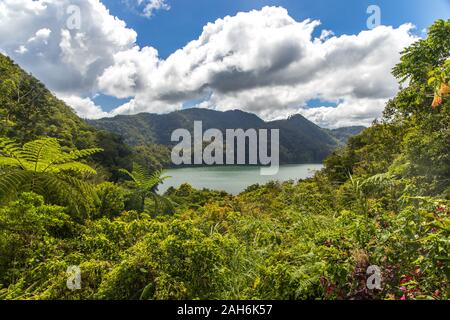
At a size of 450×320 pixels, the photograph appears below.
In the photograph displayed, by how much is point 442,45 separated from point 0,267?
7.66 m

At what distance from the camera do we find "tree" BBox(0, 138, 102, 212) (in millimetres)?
3439

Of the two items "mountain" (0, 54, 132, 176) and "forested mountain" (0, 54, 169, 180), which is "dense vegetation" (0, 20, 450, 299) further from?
"mountain" (0, 54, 132, 176)

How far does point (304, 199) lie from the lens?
6.61 metres

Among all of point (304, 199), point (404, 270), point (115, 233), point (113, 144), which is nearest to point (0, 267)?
point (115, 233)

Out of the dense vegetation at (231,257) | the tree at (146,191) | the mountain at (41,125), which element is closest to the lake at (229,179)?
the mountain at (41,125)

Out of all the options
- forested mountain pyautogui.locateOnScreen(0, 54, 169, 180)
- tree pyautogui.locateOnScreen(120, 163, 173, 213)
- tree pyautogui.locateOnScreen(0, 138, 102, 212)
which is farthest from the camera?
forested mountain pyautogui.locateOnScreen(0, 54, 169, 180)

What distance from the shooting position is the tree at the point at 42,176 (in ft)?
11.3

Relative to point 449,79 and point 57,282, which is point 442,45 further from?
point 57,282

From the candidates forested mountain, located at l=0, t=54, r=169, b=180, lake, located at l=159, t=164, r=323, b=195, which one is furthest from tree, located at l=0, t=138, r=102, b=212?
forested mountain, located at l=0, t=54, r=169, b=180

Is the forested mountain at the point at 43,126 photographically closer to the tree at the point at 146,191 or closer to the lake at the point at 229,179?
the lake at the point at 229,179

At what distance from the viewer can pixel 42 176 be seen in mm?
3646

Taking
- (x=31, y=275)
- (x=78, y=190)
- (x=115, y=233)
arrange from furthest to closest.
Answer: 1. (x=78, y=190)
2. (x=115, y=233)
3. (x=31, y=275)

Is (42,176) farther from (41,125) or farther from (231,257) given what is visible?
(41,125)
